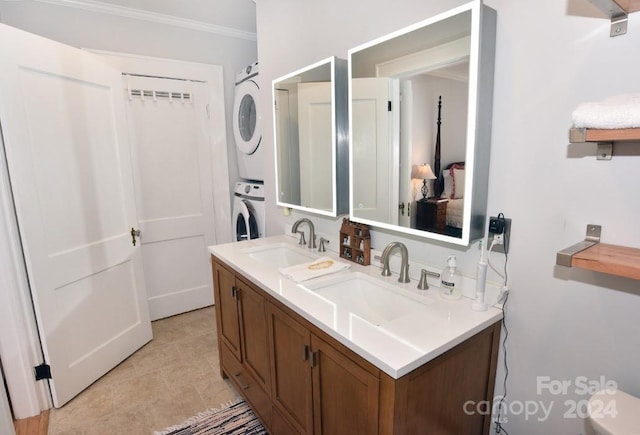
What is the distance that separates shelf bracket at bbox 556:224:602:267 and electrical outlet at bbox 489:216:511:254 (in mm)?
219

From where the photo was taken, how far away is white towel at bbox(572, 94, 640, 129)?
774 mm

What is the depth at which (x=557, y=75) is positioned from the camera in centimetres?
103

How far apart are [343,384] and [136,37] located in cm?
304

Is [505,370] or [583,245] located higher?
[583,245]

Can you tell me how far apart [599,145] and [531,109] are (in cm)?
22

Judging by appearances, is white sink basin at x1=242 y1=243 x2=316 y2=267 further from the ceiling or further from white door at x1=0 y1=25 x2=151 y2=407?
the ceiling

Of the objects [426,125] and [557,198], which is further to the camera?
[426,125]

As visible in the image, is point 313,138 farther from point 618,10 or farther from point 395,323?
point 618,10

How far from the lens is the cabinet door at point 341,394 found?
1013 millimetres

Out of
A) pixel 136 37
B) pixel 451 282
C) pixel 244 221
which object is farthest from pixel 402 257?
pixel 136 37

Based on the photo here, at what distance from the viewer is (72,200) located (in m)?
2.07

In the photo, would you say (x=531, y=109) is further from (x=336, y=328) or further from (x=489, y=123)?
(x=336, y=328)

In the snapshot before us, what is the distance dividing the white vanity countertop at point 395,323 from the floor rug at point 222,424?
0.85 meters

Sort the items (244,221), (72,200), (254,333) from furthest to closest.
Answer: (244,221) < (72,200) < (254,333)
